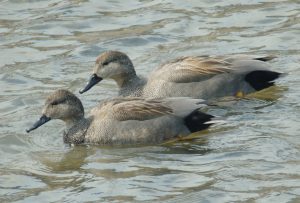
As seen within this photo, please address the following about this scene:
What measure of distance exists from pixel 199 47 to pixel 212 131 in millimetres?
3428

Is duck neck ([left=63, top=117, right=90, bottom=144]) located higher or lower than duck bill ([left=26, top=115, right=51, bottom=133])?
lower

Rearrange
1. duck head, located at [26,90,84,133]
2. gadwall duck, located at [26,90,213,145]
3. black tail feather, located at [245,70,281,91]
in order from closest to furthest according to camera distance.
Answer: gadwall duck, located at [26,90,213,145]
duck head, located at [26,90,84,133]
black tail feather, located at [245,70,281,91]

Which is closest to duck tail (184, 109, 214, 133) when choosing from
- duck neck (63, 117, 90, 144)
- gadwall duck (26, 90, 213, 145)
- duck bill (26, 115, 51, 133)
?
gadwall duck (26, 90, 213, 145)

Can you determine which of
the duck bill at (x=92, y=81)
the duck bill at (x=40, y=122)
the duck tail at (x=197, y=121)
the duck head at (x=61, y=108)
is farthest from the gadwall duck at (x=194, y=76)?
the duck tail at (x=197, y=121)

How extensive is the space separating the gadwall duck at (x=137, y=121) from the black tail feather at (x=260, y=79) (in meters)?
1.50

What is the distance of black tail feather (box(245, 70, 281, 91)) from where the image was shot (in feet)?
43.8

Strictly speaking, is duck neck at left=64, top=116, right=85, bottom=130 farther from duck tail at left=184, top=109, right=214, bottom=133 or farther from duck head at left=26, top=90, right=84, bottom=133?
duck tail at left=184, top=109, right=214, bottom=133

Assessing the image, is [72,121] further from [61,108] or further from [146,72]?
Answer: [146,72]

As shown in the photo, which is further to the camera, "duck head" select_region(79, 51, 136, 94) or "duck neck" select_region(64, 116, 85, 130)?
"duck head" select_region(79, 51, 136, 94)

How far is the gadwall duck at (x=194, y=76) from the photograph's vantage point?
1320 centimetres

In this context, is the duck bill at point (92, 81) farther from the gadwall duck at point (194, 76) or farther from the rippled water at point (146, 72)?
the rippled water at point (146, 72)

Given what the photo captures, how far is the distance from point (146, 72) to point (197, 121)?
8.76 feet

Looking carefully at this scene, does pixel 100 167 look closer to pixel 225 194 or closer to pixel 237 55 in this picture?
pixel 225 194

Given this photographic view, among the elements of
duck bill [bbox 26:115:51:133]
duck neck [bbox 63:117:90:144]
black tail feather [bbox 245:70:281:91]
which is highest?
black tail feather [bbox 245:70:281:91]
